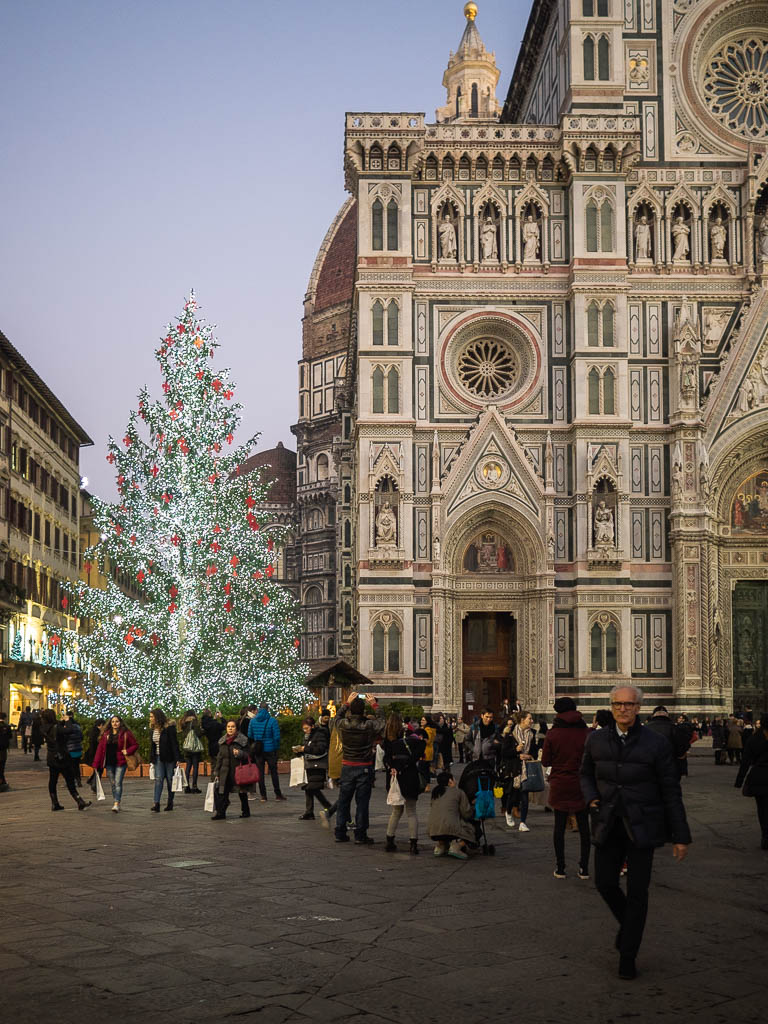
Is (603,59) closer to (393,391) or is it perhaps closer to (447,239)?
(447,239)

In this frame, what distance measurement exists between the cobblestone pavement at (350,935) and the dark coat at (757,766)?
2.32 feet

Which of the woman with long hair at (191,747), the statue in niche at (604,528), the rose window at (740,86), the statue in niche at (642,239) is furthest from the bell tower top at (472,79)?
the woman with long hair at (191,747)

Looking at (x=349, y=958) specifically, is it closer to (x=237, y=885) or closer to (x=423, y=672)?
(x=237, y=885)

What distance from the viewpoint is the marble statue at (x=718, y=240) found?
41625 mm

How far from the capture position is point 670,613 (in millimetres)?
40594

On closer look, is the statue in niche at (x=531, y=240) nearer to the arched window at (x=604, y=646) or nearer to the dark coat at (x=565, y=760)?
the arched window at (x=604, y=646)

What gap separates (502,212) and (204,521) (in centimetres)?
1644

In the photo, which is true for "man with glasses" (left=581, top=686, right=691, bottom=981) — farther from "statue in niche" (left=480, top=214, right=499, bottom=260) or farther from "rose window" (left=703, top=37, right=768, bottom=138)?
"rose window" (left=703, top=37, right=768, bottom=138)

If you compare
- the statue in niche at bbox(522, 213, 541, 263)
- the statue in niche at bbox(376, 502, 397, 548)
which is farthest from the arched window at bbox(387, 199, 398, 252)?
the statue in niche at bbox(376, 502, 397, 548)

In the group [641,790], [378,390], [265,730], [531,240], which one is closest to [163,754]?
[265,730]

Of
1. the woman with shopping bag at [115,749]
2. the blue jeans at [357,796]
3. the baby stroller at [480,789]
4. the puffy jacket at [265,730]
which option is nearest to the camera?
the baby stroller at [480,789]

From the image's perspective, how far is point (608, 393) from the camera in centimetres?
4066

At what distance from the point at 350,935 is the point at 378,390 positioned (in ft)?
105

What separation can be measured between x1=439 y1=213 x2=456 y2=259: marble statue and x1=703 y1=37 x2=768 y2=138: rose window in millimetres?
Result: 9264
